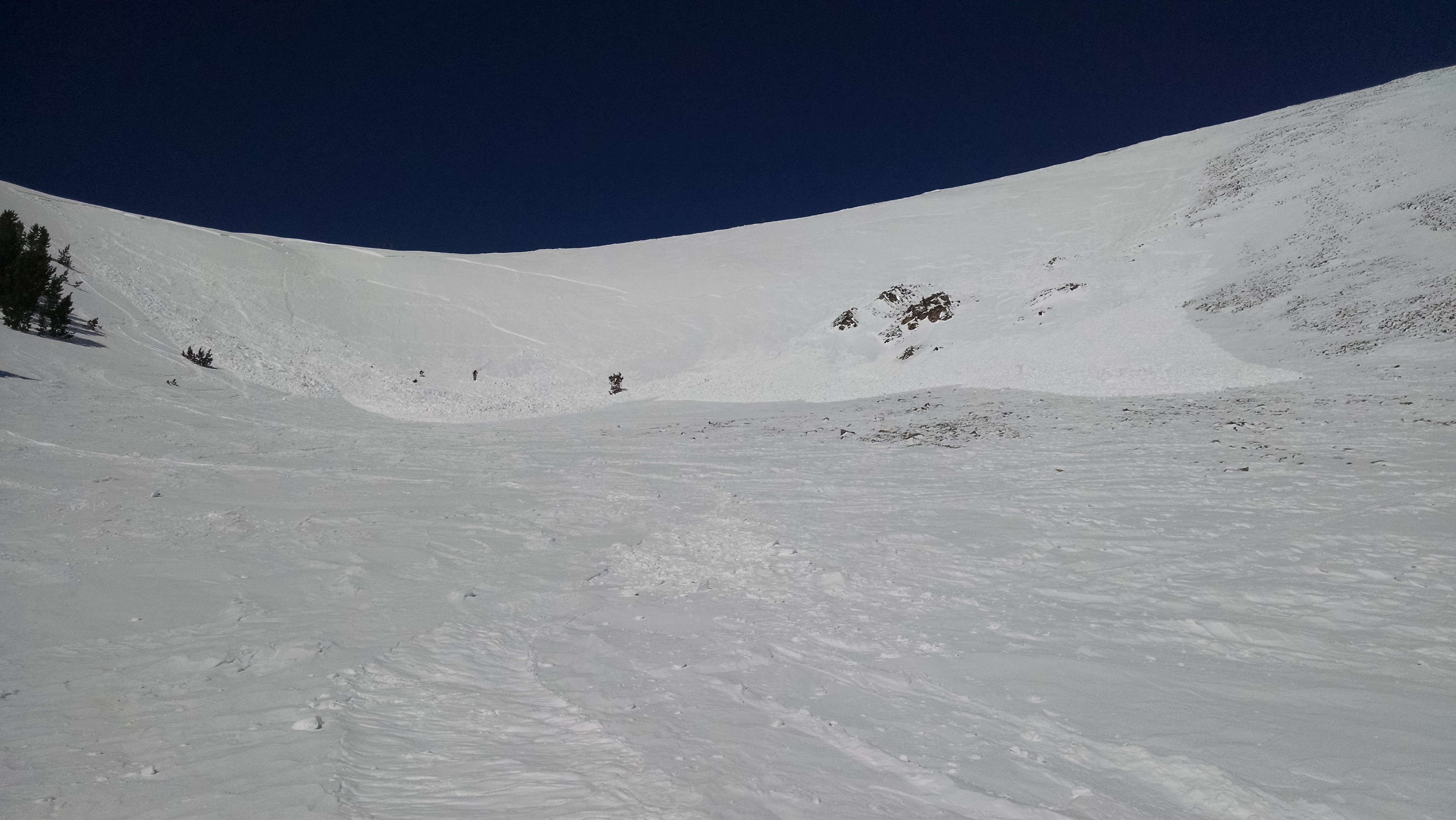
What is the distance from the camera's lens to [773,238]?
3703 cm

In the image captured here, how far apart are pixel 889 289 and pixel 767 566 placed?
2215 cm

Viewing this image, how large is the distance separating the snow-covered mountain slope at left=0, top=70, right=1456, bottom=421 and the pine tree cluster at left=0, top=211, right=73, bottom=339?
2.68 m

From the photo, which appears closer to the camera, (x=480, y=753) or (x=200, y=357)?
(x=480, y=753)

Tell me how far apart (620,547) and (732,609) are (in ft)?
7.30

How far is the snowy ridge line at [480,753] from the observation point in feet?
10.7

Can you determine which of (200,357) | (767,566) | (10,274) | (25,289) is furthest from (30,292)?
(767,566)

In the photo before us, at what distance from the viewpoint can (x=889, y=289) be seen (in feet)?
91.7

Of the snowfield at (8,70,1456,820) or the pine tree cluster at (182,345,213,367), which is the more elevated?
the pine tree cluster at (182,345,213,367)

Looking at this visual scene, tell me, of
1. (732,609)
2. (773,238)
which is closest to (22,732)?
(732,609)

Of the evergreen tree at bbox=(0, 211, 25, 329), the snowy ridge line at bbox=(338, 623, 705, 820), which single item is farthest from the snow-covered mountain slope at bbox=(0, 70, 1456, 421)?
the snowy ridge line at bbox=(338, 623, 705, 820)

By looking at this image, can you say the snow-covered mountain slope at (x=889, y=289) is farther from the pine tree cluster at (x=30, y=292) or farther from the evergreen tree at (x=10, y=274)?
the evergreen tree at (x=10, y=274)

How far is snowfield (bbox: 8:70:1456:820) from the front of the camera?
3.61 metres

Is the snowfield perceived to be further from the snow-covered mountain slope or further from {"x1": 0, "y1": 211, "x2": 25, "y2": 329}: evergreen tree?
{"x1": 0, "y1": 211, "x2": 25, "y2": 329}: evergreen tree

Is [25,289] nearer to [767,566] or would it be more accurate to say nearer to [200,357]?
[200,357]
